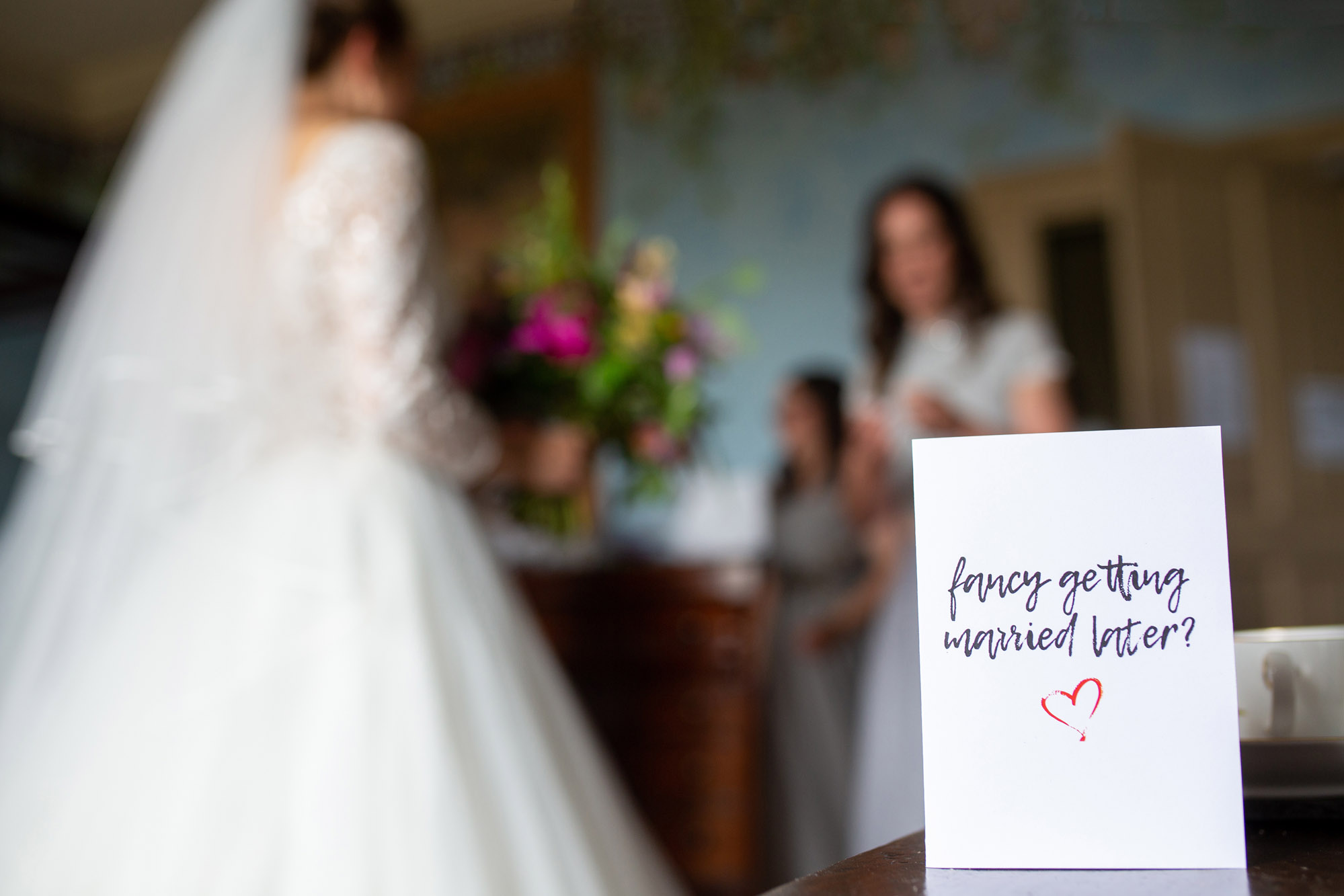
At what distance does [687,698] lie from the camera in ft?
9.26

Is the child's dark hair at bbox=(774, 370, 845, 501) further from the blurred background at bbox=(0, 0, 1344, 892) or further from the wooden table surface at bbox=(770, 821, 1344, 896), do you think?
the wooden table surface at bbox=(770, 821, 1344, 896)

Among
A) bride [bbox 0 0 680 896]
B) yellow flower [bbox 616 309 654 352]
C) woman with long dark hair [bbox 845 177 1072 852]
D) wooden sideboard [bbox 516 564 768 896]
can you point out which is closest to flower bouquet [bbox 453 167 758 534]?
yellow flower [bbox 616 309 654 352]

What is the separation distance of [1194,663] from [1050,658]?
7 centimetres

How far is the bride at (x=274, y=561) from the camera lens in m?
1.16

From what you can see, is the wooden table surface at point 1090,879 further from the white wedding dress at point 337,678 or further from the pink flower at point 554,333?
the pink flower at point 554,333

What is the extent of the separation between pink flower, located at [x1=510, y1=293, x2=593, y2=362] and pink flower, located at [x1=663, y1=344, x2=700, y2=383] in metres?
0.17

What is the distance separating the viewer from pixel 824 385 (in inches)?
124

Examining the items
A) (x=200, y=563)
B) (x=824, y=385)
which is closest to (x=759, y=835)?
(x=824, y=385)

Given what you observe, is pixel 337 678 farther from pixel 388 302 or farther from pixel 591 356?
pixel 591 356

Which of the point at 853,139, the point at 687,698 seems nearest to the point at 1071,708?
the point at 687,698

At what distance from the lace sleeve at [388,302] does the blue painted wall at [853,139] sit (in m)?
1.80

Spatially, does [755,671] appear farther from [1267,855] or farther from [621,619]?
[1267,855]

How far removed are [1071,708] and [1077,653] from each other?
0.03 metres

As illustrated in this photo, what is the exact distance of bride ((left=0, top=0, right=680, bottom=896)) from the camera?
116 centimetres
